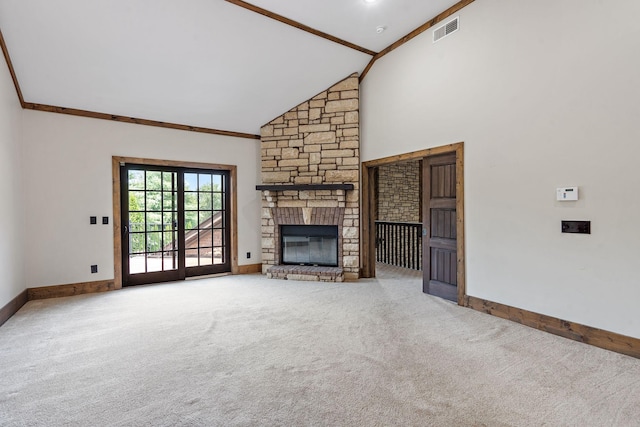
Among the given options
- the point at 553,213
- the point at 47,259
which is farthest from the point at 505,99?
the point at 47,259

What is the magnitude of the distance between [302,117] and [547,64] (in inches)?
147

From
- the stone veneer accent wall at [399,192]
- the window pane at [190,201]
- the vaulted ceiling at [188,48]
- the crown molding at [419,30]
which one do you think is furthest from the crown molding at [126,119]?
the stone veneer accent wall at [399,192]

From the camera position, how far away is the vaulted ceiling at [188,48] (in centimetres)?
346

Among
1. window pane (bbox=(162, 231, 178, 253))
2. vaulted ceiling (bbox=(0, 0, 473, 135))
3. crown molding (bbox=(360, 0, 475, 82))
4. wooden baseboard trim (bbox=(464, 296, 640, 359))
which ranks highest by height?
crown molding (bbox=(360, 0, 475, 82))

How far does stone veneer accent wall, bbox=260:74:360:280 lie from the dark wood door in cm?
131

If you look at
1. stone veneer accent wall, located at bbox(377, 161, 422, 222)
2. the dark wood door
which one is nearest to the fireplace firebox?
the dark wood door

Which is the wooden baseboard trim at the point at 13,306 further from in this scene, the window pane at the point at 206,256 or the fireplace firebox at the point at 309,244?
the fireplace firebox at the point at 309,244

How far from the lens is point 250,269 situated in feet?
20.4

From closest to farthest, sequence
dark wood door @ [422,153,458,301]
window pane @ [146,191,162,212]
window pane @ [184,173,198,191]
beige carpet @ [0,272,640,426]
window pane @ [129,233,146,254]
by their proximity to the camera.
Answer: beige carpet @ [0,272,640,426] → dark wood door @ [422,153,458,301] → window pane @ [129,233,146,254] → window pane @ [146,191,162,212] → window pane @ [184,173,198,191]

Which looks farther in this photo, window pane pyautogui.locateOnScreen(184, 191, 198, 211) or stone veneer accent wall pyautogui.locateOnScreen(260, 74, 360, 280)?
window pane pyautogui.locateOnScreen(184, 191, 198, 211)

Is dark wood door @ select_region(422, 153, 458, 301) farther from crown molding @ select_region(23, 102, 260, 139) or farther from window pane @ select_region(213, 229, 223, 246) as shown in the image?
window pane @ select_region(213, 229, 223, 246)

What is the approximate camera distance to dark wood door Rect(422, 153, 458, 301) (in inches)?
167

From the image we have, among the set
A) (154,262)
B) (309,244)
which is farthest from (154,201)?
(309,244)

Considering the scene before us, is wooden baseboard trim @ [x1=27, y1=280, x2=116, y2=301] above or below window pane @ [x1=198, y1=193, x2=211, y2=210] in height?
below
